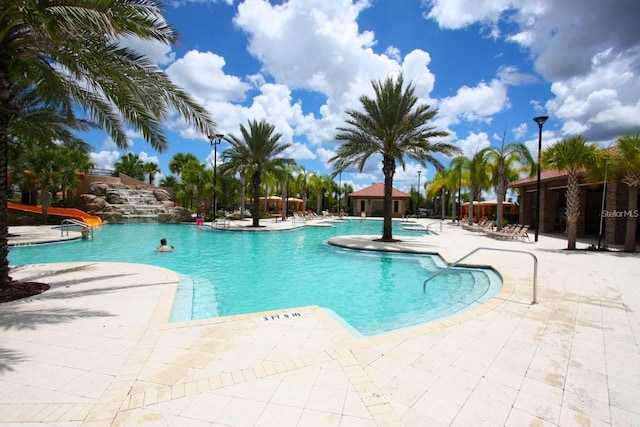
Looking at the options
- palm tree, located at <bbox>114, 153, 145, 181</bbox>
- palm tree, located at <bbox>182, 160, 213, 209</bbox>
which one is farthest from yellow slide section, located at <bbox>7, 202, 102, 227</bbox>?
palm tree, located at <bbox>114, 153, 145, 181</bbox>

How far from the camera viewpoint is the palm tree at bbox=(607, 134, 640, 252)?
1182 cm

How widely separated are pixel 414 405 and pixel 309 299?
15.9 feet

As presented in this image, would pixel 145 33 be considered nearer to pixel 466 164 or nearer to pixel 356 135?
pixel 356 135

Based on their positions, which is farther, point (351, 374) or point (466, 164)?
point (466, 164)

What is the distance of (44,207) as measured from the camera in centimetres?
2327

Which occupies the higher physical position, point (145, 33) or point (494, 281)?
point (145, 33)

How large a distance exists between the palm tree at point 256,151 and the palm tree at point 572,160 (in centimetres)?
1557

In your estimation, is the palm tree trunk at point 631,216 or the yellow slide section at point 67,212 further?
the yellow slide section at point 67,212

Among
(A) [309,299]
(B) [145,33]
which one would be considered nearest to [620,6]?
(A) [309,299]

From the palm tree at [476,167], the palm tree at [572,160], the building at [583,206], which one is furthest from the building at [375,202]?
the palm tree at [572,160]

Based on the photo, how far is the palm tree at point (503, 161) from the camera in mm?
20641

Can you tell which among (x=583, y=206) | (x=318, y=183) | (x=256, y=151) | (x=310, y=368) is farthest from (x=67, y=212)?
(x=583, y=206)

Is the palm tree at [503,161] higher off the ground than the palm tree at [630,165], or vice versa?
the palm tree at [503,161]

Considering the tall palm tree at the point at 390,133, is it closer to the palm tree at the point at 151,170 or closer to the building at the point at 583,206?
the building at the point at 583,206
